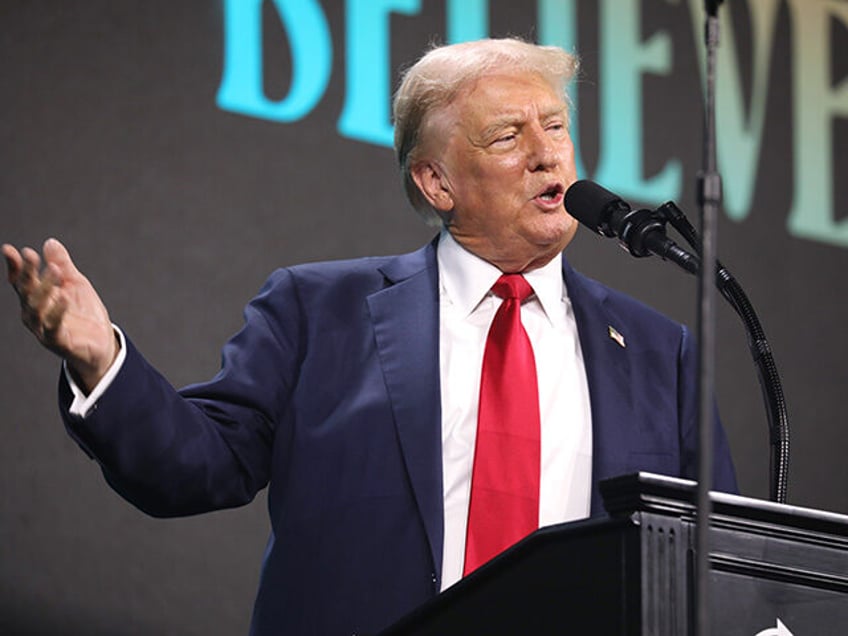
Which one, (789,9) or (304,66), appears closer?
(304,66)

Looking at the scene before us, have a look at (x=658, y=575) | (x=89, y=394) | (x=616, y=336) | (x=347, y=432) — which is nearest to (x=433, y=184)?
(x=616, y=336)

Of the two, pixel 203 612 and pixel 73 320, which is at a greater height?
pixel 73 320

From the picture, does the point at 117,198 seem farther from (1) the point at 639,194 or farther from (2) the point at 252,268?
(1) the point at 639,194

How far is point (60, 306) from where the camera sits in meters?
1.68

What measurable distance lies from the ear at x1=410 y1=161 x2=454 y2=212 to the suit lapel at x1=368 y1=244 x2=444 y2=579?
0.11 m

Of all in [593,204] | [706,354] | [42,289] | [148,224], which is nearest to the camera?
[706,354]

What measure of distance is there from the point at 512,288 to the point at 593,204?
419 millimetres

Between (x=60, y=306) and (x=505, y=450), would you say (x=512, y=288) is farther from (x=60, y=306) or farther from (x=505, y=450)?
(x=60, y=306)

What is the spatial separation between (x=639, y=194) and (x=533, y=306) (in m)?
1.20

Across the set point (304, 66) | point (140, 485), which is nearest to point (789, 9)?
point (304, 66)

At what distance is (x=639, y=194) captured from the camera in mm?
3529

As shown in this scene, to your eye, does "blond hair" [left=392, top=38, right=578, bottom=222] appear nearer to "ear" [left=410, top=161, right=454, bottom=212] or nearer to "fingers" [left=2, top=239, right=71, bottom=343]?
"ear" [left=410, top=161, right=454, bottom=212]

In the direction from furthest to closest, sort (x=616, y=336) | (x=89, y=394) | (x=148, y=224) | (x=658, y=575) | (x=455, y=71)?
1. (x=148, y=224)
2. (x=455, y=71)
3. (x=616, y=336)
4. (x=89, y=394)
5. (x=658, y=575)

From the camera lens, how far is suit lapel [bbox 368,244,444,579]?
6.93 feet
